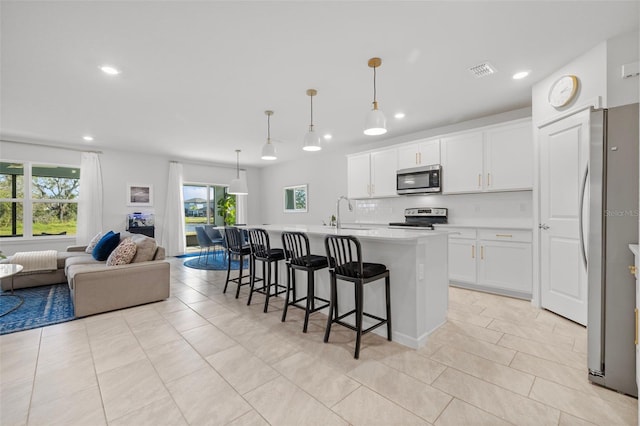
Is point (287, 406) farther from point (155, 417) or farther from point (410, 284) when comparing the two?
point (410, 284)

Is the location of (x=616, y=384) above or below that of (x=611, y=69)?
below

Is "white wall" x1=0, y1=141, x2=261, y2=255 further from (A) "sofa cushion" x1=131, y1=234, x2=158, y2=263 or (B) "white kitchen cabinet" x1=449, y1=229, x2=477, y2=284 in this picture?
(B) "white kitchen cabinet" x1=449, y1=229, x2=477, y2=284

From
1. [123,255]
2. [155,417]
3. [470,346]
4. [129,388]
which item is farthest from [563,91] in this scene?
[123,255]

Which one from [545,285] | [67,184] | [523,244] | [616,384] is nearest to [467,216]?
[523,244]

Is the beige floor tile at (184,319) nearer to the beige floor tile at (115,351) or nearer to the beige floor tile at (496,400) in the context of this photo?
the beige floor tile at (115,351)

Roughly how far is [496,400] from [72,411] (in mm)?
2522

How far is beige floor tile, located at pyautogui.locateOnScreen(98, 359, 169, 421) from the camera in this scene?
167 cm

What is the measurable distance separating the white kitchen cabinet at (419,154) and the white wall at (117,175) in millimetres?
5458

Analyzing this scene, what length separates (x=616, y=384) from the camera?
1758 mm

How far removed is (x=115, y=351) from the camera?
2.33 metres

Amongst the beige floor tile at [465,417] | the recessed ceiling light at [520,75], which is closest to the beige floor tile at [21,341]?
the beige floor tile at [465,417]

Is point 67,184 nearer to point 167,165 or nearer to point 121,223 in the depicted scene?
point 121,223

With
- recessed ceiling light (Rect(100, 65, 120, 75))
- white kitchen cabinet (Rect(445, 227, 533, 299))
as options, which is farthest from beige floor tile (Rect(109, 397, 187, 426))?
white kitchen cabinet (Rect(445, 227, 533, 299))

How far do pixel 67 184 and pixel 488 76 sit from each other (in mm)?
7822
